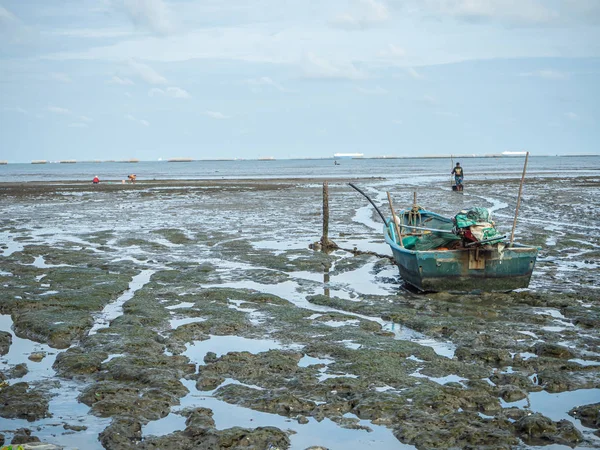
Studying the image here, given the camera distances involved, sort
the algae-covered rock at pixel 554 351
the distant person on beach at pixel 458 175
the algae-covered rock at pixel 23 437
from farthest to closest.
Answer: the distant person on beach at pixel 458 175, the algae-covered rock at pixel 554 351, the algae-covered rock at pixel 23 437

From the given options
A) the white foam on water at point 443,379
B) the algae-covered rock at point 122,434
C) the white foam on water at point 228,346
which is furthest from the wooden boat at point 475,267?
the algae-covered rock at point 122,434

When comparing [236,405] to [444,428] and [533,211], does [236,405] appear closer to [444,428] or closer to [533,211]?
[444,428]

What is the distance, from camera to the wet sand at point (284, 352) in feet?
22.7

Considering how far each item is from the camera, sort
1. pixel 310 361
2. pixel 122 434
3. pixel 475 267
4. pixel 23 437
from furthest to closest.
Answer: pixel 475 267 → pixel 310 361 → pixel 122 434 → pixel 23 437

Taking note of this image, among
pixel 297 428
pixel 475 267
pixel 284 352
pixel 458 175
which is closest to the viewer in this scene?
pixel 297 428

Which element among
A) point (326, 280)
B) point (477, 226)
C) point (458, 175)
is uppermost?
point (458, 175)

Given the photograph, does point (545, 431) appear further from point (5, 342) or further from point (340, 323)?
point (5, 342)

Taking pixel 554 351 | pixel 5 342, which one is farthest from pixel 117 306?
pixel 554 351

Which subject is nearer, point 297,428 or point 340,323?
point 297,428

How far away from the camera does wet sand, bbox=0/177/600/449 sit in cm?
691

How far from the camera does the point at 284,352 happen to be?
945 cm

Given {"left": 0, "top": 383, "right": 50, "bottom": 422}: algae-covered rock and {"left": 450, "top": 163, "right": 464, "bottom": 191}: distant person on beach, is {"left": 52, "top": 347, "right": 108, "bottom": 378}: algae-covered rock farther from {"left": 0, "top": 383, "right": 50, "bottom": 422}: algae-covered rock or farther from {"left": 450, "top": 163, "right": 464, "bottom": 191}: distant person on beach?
{"left": 450, "top": 163, "right": 464, "bottom": 191}: distant person on beach

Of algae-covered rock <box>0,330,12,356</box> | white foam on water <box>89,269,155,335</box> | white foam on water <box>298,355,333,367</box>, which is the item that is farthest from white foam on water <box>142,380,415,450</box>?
white foam on water <box>89,269,155,335</box>

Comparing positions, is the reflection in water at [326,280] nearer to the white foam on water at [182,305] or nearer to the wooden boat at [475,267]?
the wooden boat at [475,267]
